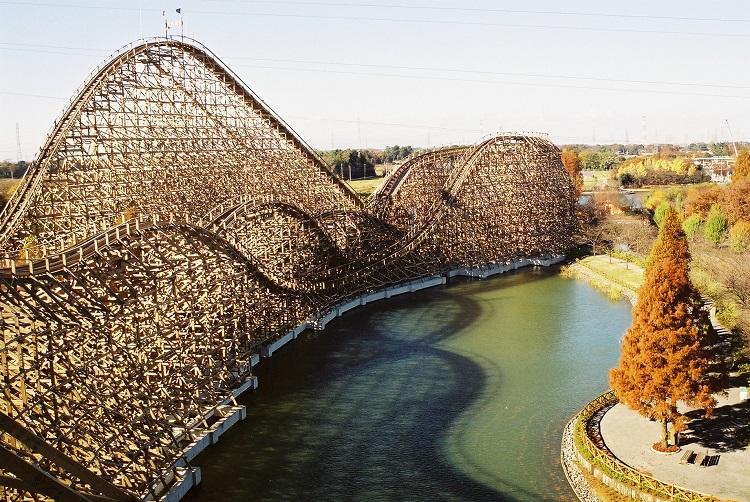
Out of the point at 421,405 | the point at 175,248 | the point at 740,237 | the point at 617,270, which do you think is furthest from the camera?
the point at 617,270

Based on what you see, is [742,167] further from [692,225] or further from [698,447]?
[698,447]

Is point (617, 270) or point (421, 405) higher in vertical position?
point (617, 270)

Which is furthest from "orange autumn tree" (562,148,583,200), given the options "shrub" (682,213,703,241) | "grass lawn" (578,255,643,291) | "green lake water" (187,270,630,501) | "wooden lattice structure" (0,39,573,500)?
"green lake water" (187,270,630,501)

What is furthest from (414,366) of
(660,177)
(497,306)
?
(660,177)

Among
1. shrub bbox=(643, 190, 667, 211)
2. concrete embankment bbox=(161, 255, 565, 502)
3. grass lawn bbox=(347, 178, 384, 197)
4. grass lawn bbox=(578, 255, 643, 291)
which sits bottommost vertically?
concrete embankment bbox=(161, 255, 565, 502)

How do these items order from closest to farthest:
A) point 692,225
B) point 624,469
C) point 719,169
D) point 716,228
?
point 624,469 → point 716,228 → point 692,225 → point 719,169

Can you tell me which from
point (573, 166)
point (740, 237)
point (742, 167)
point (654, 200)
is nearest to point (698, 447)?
point (740, 237)

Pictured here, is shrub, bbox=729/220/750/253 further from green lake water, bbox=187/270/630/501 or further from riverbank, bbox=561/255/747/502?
riverbank, bbox=561/255/747/502
